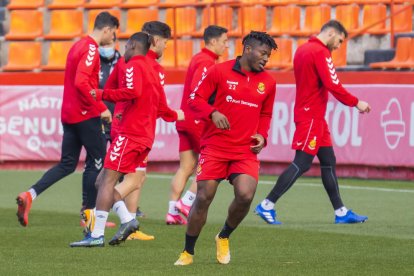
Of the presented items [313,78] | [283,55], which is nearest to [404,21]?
[283,55]

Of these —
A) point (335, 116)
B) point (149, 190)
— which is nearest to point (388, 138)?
point (335, 116)

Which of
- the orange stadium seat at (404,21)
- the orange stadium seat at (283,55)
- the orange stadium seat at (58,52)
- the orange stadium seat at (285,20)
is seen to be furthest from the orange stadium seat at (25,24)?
the orange stadium seat at (404,21)

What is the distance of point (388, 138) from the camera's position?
18672 mm

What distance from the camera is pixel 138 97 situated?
1144 centimetres

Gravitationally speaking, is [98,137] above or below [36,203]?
above

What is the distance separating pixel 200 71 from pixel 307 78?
1.22m

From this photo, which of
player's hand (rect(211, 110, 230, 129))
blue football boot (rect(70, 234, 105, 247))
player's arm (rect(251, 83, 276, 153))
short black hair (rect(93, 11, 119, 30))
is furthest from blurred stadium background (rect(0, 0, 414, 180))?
player's hand (rect(211, 110, 230, 129))

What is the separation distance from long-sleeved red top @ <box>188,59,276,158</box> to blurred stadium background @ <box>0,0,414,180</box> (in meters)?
8.59

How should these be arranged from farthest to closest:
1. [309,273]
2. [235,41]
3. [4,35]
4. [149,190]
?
[4,35]
[235,41]
[149,190]
[309,273]

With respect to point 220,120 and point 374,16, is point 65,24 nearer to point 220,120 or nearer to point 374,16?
point 374,16

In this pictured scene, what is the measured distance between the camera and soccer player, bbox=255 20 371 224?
44.8 feet

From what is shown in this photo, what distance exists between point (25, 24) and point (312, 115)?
14682 millimetres

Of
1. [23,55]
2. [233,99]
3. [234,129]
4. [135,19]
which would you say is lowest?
[23,55]

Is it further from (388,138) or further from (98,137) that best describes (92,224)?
(388,138)
